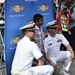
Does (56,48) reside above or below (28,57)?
below

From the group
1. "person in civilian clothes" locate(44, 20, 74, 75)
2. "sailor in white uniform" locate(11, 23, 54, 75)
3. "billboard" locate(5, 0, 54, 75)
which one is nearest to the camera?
"sailor in white uniform" locate(11, 23, 54, 75)

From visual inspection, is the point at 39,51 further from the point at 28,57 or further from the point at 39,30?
the point at 39,30

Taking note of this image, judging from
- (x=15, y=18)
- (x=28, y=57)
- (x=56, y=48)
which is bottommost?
(x=56, y=48)

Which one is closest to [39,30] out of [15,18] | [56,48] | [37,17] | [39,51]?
[37,17]

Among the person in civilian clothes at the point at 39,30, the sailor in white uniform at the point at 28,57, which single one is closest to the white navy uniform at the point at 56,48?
the person in civilian clothes at the point at 39,30

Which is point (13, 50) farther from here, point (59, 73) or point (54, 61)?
point (59, 73)

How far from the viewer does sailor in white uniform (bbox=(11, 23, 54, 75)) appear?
183 inches

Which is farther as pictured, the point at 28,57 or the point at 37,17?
the point at 37,17

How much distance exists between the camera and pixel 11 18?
17.1ft

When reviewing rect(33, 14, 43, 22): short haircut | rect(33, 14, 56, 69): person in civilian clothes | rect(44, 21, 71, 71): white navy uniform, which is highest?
rect(33, 14, 43, 22): short haircut

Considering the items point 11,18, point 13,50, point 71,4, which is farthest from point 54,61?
point 71,4

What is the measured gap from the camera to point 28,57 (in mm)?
4723

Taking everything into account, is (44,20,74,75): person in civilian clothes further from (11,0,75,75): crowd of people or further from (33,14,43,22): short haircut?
(33,14,43,22): short haircut

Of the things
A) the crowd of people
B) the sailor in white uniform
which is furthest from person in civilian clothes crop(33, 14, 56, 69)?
the sailor in white uniform
